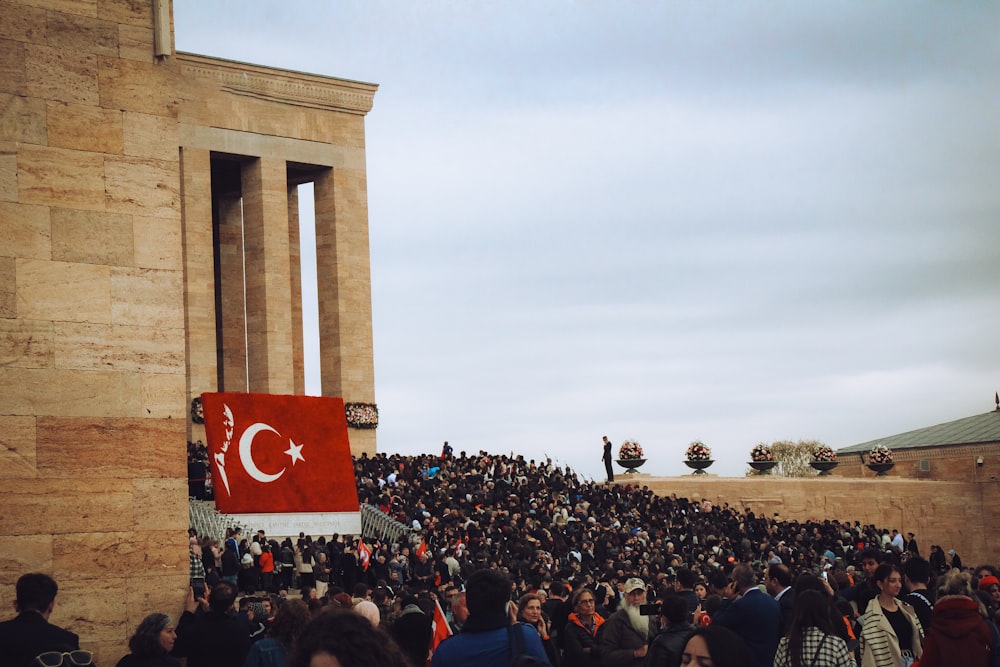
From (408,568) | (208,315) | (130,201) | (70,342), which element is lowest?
(408,568)

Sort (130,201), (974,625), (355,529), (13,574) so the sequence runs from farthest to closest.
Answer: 1. (355,529)
2. (130,201)
3. (13,574)
4. (974,625)

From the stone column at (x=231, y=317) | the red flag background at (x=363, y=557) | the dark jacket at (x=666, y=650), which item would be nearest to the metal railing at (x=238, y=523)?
the red flag background at (x=363, y=557)

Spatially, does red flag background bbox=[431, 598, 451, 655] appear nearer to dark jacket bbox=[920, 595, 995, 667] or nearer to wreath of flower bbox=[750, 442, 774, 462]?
dark jacket bbox=[920, 595, 995, 667]

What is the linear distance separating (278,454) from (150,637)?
17.8 m

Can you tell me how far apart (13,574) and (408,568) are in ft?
42.8

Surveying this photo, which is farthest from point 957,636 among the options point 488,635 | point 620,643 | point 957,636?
point 620,643

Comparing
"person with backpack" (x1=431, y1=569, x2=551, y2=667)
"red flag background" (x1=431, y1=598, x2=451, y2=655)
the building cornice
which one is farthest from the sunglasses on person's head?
the building cornice

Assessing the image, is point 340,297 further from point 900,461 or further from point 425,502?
point 900,461

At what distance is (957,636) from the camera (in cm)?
731

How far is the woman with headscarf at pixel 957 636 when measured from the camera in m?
7.31

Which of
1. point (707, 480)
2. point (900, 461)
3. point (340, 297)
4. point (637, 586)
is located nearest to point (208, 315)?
point (340, 297)

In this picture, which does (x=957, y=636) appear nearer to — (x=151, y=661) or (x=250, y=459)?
(x=151, y=661)

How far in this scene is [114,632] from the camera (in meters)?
11.1

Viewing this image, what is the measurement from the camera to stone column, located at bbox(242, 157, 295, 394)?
1526 inches
